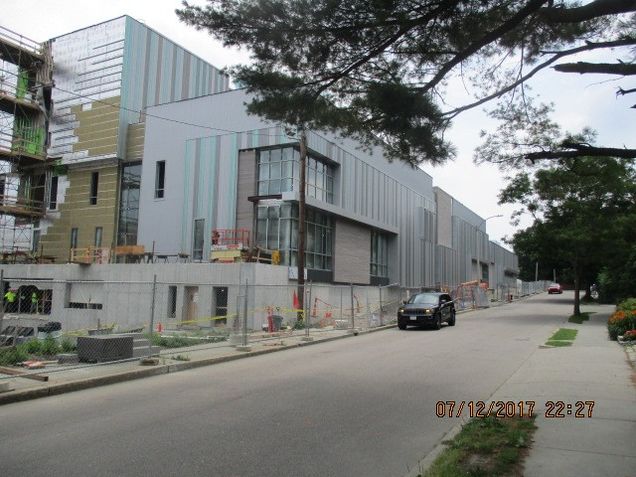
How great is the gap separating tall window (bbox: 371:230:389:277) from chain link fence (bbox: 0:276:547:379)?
9464 mm

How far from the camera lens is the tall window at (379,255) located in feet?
137

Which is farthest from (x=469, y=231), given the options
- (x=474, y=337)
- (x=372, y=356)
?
(x=372, y=356)

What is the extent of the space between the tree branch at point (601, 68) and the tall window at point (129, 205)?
106 feet

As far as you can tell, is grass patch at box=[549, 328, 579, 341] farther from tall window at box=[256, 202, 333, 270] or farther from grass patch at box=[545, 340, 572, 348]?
tall window at box=[256, 202, 333, 270]

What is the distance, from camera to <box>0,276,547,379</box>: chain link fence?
39.5 ft

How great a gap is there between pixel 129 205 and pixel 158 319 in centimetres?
1813

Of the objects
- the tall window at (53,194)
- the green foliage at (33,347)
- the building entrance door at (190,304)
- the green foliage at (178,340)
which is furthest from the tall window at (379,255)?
the green foliage at (33,347)

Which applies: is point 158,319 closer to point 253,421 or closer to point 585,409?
point 253,421

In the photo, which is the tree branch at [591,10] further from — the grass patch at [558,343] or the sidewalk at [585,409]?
the grass patch at [558,343]

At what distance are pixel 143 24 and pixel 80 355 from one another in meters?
33.2

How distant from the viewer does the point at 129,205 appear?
36.9 meters

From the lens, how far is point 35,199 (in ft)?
137

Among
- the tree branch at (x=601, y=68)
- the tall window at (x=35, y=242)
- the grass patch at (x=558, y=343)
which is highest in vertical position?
the tall window at (x=35, y=242)
